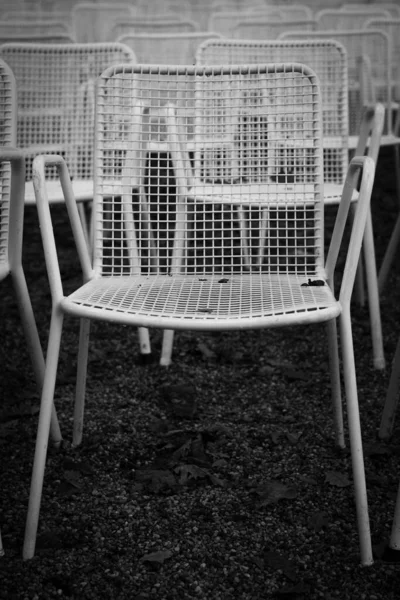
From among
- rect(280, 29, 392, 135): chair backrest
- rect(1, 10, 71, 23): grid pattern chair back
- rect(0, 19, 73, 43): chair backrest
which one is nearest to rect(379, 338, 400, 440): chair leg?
rect(280, 29, 392, 135): chair backrest

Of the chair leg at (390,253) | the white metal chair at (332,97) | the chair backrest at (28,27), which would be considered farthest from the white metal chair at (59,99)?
the chair leg at (390,253)

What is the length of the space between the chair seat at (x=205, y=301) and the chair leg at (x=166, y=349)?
748mm

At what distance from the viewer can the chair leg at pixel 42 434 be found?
1628 mm

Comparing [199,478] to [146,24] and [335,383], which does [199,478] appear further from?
[146,24]

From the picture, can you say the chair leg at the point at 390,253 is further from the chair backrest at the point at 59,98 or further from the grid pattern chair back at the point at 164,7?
the grid pattern chair back at the point at 164,7

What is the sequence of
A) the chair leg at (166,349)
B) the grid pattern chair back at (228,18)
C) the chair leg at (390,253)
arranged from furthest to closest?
1. the grid pattern chair back at (228,18)
2. the chair leg at (390,253)
3. the chair leg at (166,349)

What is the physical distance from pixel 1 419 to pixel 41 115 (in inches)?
51.7

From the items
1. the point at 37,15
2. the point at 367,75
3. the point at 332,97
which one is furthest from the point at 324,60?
the point at 37,15

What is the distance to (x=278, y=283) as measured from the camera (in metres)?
1.97

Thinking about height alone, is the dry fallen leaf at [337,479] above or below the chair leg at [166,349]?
below

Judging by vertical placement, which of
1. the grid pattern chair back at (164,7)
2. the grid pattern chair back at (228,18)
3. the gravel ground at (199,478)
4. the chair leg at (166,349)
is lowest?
the gravel ground at (199,478)

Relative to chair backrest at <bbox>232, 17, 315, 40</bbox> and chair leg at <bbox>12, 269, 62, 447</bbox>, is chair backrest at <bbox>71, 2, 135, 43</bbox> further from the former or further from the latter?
chair leg at <bbox>12, 269, 62, 447</bbox>

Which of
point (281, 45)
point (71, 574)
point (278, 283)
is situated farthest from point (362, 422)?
point (281, 45)

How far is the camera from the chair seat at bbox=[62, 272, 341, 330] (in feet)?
5.27
